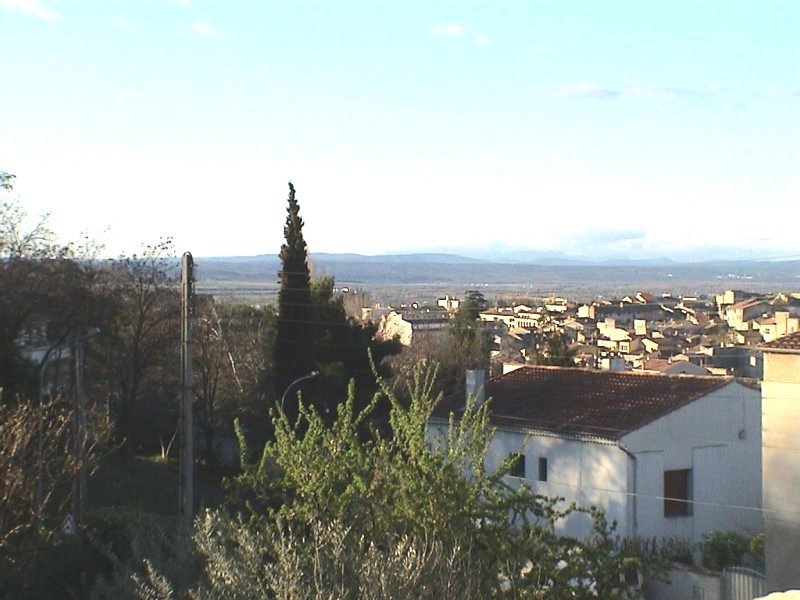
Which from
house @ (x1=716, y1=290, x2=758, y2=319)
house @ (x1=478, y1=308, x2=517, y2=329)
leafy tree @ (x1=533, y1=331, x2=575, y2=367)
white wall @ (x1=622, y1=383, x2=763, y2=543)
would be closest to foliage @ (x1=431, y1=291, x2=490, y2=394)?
house @ (x1=478, y1=308, x2=517, y2=329)

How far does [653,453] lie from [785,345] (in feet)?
17.4

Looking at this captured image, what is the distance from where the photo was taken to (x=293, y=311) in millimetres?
37031

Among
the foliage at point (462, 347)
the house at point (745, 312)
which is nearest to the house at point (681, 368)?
the foliage at point (462, 347)

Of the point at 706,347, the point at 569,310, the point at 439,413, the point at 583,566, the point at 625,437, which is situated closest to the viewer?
the point at 583,566

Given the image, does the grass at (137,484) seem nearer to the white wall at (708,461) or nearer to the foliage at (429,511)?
the white wall at (708,461)

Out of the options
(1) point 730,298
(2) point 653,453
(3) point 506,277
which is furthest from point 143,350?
(3) point 506,277

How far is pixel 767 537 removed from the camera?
19.9 meters

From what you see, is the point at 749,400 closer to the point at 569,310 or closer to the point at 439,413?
the point at 439,413

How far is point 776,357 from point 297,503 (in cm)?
1353

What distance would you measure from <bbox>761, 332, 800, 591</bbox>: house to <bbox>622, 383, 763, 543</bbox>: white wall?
398 centimetres

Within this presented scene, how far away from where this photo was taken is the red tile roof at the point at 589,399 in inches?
1008

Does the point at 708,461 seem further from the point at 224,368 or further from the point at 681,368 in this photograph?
the point at 224,368

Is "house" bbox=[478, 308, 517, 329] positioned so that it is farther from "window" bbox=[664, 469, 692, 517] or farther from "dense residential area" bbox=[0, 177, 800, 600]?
"window" bbox=[664, 469, 692, 517]

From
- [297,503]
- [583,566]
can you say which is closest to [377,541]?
[297,503]
